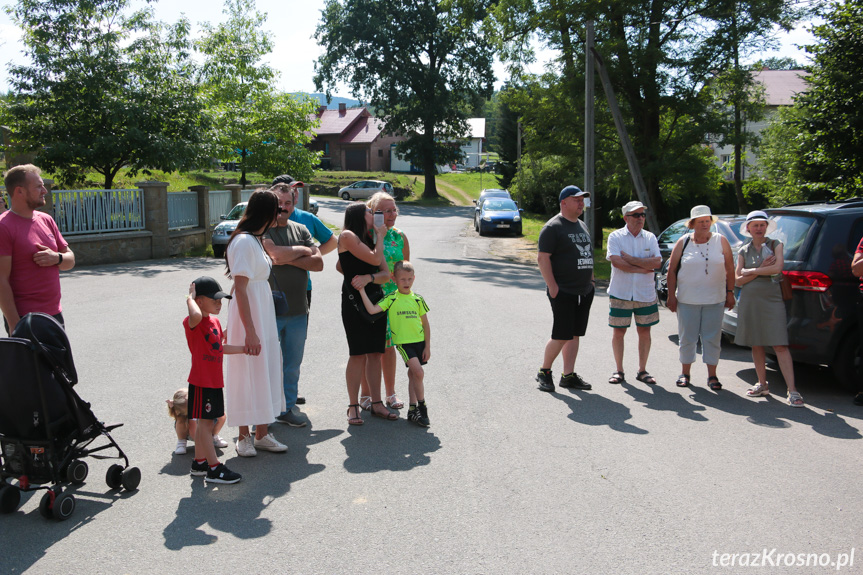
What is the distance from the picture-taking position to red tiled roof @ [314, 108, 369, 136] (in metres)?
73.0

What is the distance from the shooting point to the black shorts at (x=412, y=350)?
5758 millimetres

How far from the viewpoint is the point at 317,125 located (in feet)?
105

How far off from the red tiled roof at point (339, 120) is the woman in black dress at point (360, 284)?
69055 mm

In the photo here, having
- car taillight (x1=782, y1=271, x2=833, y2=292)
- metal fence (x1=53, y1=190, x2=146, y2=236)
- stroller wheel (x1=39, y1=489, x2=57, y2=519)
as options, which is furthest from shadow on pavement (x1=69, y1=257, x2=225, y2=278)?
car taillight (x1=782, y1=271, x2=833, y2=292)

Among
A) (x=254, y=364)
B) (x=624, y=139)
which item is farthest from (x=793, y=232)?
(x=624, y=139)

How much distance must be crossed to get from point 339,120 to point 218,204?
53.6 m

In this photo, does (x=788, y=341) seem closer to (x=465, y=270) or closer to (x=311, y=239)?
(x=311, y=239)

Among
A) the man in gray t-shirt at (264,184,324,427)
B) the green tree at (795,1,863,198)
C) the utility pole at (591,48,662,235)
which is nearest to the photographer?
the man in gray t-shirt at (264,184,324,427)

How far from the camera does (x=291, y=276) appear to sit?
571 centimetres

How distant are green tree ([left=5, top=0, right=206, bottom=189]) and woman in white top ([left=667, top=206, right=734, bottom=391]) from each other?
1589 cm

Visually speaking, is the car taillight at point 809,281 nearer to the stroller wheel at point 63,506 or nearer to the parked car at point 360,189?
the stroller wheel at point 63,506

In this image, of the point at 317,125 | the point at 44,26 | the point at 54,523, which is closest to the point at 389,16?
the point at 317,125

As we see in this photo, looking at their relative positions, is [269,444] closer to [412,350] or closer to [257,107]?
[412,350]

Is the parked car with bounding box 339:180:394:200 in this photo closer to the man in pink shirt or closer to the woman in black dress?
the woman in black dress
